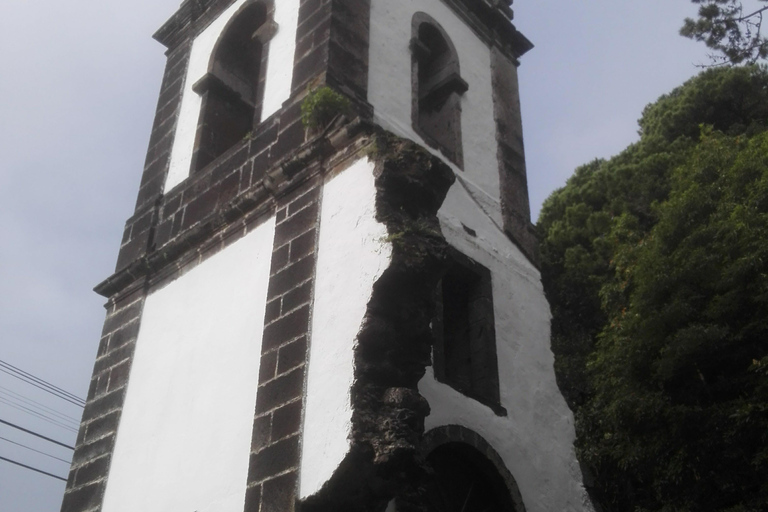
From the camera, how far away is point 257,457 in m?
4.93

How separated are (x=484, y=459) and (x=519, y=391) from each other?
0.80m

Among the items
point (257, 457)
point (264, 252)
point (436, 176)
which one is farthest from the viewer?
point (264, 252)

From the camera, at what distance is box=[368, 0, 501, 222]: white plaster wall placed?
698 cm

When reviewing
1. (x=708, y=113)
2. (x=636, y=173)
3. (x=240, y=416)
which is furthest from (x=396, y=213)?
(x=708, y=113)

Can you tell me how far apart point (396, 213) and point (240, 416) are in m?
1.48

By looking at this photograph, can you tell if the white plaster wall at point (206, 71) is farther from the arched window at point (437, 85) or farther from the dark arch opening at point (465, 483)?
the dark arch opening at point (465, 483)

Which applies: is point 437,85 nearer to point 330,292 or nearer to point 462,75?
point 462,75

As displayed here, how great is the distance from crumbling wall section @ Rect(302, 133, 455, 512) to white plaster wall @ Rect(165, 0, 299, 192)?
1777mm

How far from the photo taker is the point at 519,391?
21.2 ft

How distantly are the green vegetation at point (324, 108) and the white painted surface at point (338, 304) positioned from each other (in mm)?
592

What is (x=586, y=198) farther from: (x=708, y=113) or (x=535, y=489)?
(x=535, y=489)

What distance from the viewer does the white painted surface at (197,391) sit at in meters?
5.22

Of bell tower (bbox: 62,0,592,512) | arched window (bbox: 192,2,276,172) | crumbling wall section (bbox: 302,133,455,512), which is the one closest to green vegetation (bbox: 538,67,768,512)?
bell tower (bbox: 62,0,592,512)

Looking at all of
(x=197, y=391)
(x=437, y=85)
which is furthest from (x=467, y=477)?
(x=437, y=85)
